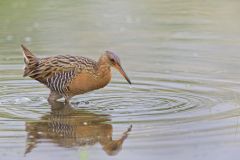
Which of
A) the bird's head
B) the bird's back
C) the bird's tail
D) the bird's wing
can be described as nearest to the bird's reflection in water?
the bird's wing

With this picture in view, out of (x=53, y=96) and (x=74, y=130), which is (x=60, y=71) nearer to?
(x=53, y=96)

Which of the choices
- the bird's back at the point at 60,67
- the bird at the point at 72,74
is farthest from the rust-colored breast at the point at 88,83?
the bird's back at the point at 60,67

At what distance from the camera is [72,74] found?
476 inches

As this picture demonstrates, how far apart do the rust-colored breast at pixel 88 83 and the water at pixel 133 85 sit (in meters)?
0.20

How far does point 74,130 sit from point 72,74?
6.82 ft

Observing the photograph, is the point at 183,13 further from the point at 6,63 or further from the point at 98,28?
the point at 6,63

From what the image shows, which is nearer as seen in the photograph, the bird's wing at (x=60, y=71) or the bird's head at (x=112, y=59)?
the bird's head at (x=112, y=59)

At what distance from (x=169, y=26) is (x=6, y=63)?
184 inches

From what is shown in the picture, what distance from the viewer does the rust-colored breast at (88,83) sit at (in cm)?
1202

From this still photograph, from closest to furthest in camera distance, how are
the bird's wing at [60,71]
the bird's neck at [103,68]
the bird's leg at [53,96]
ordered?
the bird's neck at [103,68]
the bird's wing at [60,71]
the bird's leg at [53,96]

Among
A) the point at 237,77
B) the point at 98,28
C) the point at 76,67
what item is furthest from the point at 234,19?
the point at 76,67

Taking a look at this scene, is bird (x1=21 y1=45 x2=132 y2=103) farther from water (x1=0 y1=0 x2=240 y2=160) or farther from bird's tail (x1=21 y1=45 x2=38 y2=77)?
water (x1=0 y1=0 x2=240 y2=160)

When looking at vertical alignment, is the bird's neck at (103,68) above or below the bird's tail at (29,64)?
Result: above

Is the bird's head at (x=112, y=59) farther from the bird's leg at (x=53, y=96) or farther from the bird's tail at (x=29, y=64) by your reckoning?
the bird's tail at (x=29, y=64)
